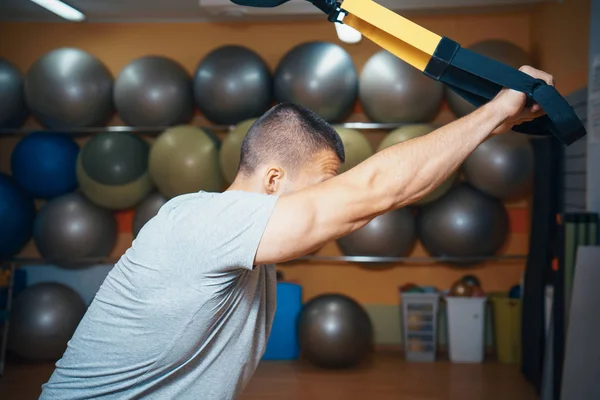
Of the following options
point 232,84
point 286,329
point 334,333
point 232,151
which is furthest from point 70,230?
point 334,333

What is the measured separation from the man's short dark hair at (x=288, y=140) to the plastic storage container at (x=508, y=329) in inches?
147

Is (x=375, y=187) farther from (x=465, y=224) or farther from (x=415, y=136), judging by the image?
(x=465, y=224)

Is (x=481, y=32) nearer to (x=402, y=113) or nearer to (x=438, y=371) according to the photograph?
(x=402, y=113)

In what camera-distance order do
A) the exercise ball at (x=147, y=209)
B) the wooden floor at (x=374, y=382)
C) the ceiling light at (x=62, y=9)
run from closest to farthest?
the wooden floor at (x=374, y=382), the ceiling light at (x=62, y=9), the exercise ball at (x=147, y=209)

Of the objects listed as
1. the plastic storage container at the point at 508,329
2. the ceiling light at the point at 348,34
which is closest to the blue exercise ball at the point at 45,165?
the ceiling light at the point at 348,34

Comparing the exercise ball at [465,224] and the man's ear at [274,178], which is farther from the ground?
the man's ear at [274,178]

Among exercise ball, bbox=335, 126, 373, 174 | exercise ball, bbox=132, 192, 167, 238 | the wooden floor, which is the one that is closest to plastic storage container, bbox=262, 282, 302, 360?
the wooden floor

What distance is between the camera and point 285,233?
116cm

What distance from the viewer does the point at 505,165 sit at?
15.0 feet

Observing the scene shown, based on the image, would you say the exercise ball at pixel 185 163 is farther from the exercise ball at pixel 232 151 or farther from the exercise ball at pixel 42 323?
the exercise ball at pixel 42 323

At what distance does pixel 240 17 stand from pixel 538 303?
9.73 ft

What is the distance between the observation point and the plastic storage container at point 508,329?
191 inches

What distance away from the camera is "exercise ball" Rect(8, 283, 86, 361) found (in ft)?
15.1

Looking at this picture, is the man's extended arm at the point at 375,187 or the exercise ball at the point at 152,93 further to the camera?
the exercise ball at the point at 152,93
